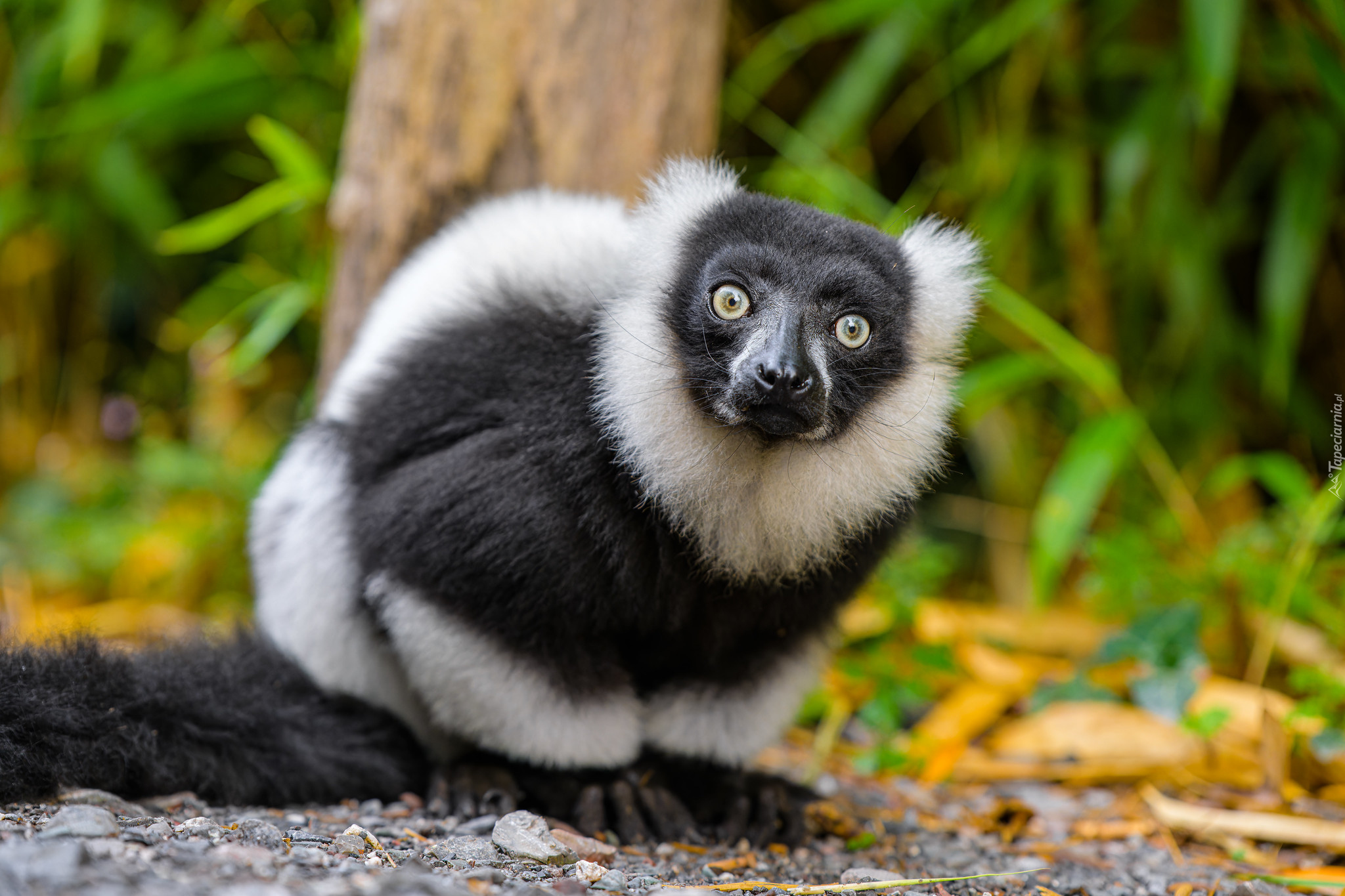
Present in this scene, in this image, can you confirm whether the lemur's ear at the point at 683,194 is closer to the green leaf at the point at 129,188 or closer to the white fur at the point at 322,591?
the white fur at the point at 322,591

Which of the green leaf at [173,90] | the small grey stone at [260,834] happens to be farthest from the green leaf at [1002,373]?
the green leaf at [173,90]

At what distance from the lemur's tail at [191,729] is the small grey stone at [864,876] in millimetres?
1199

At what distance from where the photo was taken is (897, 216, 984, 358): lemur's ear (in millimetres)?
2730

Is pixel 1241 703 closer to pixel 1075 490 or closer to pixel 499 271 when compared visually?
pixel 1075 490

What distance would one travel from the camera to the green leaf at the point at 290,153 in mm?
3746

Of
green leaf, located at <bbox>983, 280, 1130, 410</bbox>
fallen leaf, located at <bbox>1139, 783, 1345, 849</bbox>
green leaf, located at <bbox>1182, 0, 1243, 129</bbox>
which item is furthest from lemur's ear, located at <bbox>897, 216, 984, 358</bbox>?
fallen leaf, located at <bbox>1139, 783, 1345, 849</bbox>

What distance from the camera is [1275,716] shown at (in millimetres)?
3332

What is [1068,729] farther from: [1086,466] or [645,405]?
[645,405]

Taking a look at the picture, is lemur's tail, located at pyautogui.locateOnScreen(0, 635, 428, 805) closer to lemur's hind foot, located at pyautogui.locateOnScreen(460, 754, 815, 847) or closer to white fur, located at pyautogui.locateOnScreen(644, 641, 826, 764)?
lemur's hind foot, located at pyautogui.locateOnScreen(460, 754, 815, 847)

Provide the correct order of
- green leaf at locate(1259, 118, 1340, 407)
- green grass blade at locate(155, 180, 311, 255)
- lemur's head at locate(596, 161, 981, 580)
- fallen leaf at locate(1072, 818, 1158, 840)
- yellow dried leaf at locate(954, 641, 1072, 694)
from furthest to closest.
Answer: green leaf at locate(1259, 118, 1340, 407), yellow dried leaf at locate(954, 641, 1072, 694), green grass blade at locate(155, 180, 311, 255), fallen leaf at locate(1072, 818, 1158, 840), lemur's head at locate(596, 161, 981, 580)

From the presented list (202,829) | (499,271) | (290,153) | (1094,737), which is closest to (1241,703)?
(1094,737)

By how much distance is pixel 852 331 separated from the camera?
254cm

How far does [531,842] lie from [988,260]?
2.61m

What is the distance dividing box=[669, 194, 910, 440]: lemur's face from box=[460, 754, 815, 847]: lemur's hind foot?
1020 mm
